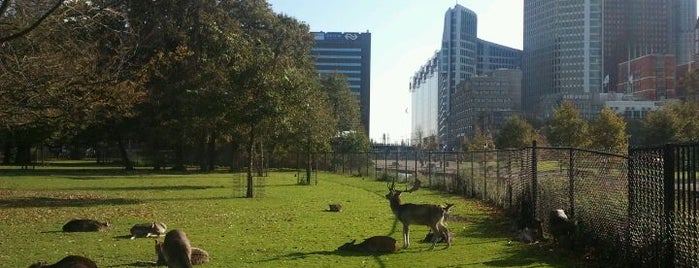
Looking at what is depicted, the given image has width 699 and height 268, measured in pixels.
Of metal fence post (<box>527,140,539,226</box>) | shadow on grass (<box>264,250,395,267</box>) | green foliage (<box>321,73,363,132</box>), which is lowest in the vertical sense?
shadow on grass (<box>264,250,395,267</box>)

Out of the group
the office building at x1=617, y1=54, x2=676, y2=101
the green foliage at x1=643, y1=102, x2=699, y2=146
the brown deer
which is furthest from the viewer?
the office building at x1=617, y1=54, x2=676, y2=101

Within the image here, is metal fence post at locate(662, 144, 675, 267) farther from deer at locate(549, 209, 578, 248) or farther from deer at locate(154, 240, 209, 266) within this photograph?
deer at locate(154, 240, 209, 266)

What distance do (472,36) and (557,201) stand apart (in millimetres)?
153401

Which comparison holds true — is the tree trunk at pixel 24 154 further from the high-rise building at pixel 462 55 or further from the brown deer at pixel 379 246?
the high-rise building at pixel 462 55

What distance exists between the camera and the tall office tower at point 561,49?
141m

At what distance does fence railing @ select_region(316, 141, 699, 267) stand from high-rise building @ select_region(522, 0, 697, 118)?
114 m

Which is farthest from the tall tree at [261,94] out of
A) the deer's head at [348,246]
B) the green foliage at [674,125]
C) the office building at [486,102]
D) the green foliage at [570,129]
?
the office building at [486,102]

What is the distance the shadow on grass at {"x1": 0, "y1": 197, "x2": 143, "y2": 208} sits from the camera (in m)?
24.2

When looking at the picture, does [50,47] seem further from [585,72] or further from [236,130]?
[585,72]

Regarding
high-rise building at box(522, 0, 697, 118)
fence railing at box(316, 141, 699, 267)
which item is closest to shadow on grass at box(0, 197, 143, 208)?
fence railing at box(316, 141, 699, 267)

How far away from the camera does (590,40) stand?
144 metres

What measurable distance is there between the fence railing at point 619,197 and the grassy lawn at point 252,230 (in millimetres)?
838

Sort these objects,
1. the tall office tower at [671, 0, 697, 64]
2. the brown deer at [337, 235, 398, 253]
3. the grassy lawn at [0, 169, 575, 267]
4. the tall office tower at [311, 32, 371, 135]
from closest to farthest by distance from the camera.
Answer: the grassy lawn at [0, 169, 575, 267], the brown deer at [337, 235, 398, 253], the tall office tower at [671, 0, 697, 64], the tall office tower at [311, 32, 371, 135]

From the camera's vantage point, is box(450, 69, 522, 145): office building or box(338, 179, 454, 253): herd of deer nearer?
box(338, 179, 454, 253): herd of deer
